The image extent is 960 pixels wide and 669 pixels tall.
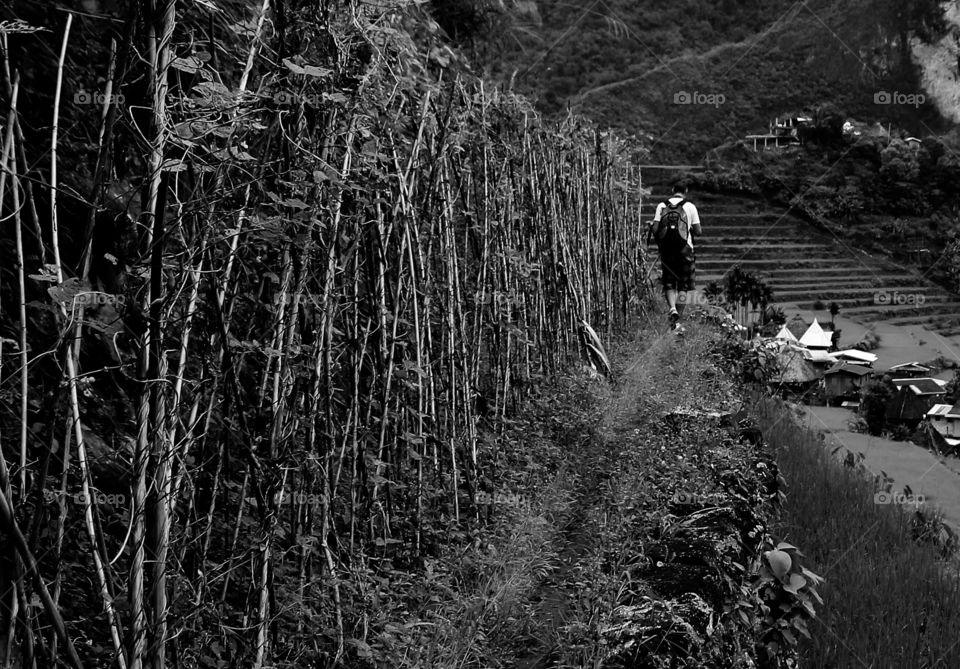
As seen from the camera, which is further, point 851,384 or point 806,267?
point 806,267

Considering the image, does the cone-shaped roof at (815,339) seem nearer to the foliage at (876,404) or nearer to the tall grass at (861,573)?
the foliage at (876,404)

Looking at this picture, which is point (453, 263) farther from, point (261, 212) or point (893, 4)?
point (893, 4)

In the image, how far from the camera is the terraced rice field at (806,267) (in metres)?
26.9

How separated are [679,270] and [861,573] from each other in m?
5.09

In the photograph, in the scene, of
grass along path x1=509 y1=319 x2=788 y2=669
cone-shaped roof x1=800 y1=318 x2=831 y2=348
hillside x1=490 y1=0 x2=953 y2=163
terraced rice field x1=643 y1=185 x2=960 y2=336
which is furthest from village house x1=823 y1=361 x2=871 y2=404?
hillside x1=490 y1=0 x2=953 y2=163

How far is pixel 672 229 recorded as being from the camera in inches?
322

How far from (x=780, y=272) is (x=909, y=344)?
6562 millimetres

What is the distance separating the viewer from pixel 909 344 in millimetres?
22859

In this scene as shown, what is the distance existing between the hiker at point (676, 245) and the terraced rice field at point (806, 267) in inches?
668

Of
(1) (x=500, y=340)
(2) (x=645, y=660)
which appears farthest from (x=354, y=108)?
(1) (x=500, y=340)

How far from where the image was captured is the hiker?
320 inches

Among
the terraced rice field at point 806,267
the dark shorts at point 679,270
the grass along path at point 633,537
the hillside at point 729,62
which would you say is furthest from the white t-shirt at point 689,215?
the hillside at point 729,62

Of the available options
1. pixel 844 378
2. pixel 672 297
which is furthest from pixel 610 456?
pixel 844 378

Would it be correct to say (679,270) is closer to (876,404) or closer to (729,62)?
(876,404)
